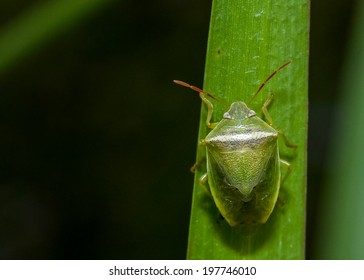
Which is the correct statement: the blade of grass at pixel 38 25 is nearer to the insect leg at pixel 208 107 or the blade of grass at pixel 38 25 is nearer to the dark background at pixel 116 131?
the dark background at pixel 116 131

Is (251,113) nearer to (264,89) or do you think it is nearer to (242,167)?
(264,89)

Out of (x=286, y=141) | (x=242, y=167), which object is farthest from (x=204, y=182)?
(x=286, y=141)

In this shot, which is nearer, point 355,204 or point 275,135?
point 355,204

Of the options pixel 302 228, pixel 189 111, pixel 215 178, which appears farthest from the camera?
pixel 189 111

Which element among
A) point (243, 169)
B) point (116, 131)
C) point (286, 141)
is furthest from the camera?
point (116, 131)

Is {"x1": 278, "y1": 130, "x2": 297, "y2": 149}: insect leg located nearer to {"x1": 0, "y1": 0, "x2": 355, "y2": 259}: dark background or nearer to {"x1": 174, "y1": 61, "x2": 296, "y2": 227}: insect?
{"x1": 174, "y1": 61, "x2": 296, "y2": 227}: insect

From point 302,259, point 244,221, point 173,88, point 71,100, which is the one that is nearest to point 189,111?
point 173,88

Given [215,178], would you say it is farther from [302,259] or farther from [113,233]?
[113,233]
